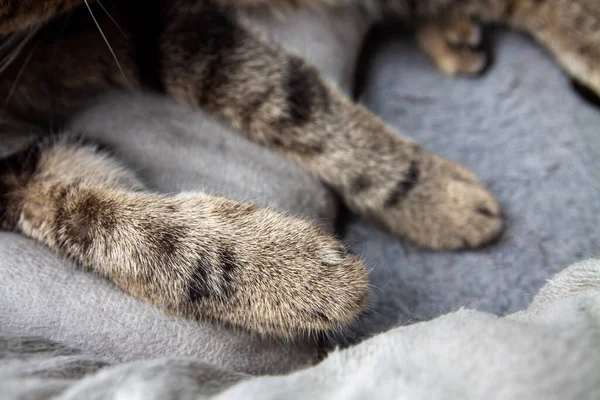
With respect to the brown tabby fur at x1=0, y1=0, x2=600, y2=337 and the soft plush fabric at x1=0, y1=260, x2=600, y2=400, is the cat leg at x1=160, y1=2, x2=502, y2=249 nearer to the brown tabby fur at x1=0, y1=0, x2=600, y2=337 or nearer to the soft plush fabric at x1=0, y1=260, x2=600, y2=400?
the brown tabby fur at x1=0, y1=0, x2=600, y2=337

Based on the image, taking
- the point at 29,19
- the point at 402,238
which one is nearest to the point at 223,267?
the point at 402,238

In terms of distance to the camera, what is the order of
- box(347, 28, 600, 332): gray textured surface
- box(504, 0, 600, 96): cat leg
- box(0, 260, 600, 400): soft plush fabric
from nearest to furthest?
box(0, 260, 600, 400): soft plush fabric, box(347, 28, 600, 332): gray textured surface, box(504, 0, 600, 96): cat leg

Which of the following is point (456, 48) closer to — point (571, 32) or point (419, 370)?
point (571, 32)

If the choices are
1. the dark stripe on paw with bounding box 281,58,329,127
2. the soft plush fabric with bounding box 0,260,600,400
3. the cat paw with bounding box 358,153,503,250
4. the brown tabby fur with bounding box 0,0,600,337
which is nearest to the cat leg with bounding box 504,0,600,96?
the brown tabby fur with bounding box 0,0,600,337

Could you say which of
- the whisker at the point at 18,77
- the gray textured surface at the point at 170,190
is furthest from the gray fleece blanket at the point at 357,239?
the whisker at the point at 18,77

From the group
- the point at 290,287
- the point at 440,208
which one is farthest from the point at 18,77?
the point at 440,208

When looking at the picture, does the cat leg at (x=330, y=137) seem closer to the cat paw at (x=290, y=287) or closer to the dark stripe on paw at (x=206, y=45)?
the dark stripe on paw at (x=206, y=45)

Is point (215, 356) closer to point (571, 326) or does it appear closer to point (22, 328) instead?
point (22, 328)
